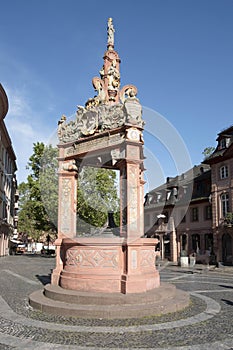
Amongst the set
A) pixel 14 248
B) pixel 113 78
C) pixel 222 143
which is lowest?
pixel 14 248

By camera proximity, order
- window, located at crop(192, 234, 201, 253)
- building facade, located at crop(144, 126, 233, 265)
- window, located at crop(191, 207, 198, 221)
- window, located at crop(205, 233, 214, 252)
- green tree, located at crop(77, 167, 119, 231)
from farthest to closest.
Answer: window, located at crop(191, 207, 198, 221)
window, located at crop(192, 234, 201, 253)
green tree, located at crop(77, 167, 119, 231)
window, located at crop(205, 233, 214, 252)
building facade, located at crop(144, 126, 233, 265)

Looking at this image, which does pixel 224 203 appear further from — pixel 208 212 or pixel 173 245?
pixel 173 245

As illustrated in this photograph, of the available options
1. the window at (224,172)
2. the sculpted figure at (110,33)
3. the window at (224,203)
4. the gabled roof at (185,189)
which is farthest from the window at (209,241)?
the sculpted figure at (110,33)

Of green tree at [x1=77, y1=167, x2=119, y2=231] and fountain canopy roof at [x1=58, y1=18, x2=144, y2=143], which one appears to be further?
green tree at [x1=77, y1=167, x2=119, y2=231]

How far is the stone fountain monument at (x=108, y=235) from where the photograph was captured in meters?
8.73

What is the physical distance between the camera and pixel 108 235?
10.7 m

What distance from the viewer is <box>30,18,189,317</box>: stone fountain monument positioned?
873 centimetres

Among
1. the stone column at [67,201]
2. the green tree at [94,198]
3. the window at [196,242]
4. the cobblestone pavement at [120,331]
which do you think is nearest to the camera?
the cobblestone pavement at [120,331]

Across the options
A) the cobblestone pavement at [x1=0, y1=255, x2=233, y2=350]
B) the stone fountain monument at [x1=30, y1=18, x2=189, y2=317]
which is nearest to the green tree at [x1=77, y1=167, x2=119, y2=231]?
the stone fountain monument at [x1=30, y1=18, x2=189, y2=317]

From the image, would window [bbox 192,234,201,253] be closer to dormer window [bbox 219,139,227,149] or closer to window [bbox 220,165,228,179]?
window [bbox 220,165,228,179]

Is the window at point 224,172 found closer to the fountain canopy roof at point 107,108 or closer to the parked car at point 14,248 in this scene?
the fountain canopy roof at point 107,108

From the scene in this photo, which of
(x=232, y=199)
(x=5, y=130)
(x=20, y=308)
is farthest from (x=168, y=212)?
(x=20, y=308)

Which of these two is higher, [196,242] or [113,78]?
[113,78]

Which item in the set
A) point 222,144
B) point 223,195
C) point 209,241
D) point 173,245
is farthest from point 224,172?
point 173,245
